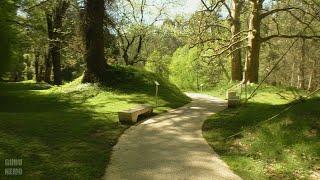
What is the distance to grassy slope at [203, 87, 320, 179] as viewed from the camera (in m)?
9.35

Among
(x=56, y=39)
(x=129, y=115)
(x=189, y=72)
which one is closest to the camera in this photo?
(x=129, y=115)

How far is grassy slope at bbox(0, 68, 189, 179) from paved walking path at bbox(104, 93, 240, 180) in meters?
0.42

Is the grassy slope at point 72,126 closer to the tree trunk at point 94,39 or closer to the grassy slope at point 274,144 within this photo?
the tree trunk at point 94,39

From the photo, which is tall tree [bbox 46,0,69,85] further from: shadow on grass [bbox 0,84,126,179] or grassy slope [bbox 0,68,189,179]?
shadow on grass [bbox 0,84,126,179]

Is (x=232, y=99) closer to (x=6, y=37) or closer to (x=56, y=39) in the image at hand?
(x=6, y=37)

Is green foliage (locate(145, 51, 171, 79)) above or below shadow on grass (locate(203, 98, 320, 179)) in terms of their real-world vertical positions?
above

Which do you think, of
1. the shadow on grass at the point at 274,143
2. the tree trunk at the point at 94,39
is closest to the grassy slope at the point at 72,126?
the tree trunk at the point at 94,39

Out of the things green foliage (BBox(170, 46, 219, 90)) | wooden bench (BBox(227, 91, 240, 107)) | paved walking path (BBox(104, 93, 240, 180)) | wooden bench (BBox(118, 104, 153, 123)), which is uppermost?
green foliage (BBox(170, 46, 219, 90))

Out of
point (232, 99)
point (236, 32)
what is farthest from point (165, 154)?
point (236, 32)

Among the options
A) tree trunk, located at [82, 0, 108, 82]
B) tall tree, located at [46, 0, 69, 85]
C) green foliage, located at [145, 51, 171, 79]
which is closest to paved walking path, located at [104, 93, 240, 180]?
tree trunk, located at [82, 0, 108, 82]

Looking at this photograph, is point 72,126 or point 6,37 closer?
point 72,126

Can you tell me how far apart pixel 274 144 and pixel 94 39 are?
1485 centimetres

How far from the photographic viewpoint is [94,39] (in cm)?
2325

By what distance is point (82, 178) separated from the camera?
28.3ft
